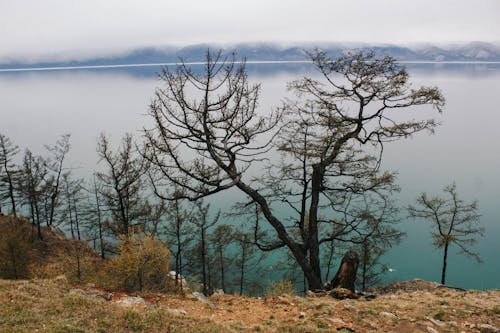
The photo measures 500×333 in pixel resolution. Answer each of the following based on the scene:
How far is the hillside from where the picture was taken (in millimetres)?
8930

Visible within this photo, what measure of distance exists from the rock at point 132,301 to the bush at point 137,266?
723cm

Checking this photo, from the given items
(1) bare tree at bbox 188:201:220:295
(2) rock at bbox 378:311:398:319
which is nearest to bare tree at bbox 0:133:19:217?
(1) bare tree at bbox 188:201:220:295

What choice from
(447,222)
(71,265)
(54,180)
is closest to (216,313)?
(71,265)

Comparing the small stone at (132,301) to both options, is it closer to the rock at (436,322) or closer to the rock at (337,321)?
the rock at (337,321)

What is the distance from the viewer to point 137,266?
19.0m

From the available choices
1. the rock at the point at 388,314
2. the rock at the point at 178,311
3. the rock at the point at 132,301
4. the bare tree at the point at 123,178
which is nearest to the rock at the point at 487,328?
the rock at the point at 388,314

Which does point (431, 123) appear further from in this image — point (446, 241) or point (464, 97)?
point (464, 97)

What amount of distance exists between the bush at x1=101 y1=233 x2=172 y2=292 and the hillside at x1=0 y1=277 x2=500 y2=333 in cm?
681

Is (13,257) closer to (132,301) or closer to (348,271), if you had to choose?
(132,301)

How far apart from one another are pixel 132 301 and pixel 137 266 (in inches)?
330

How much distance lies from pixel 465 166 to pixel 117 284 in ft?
209

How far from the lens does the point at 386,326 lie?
371 inches

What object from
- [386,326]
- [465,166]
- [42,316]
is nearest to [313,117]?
[386,326]

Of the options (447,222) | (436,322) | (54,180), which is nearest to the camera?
(436,322)
